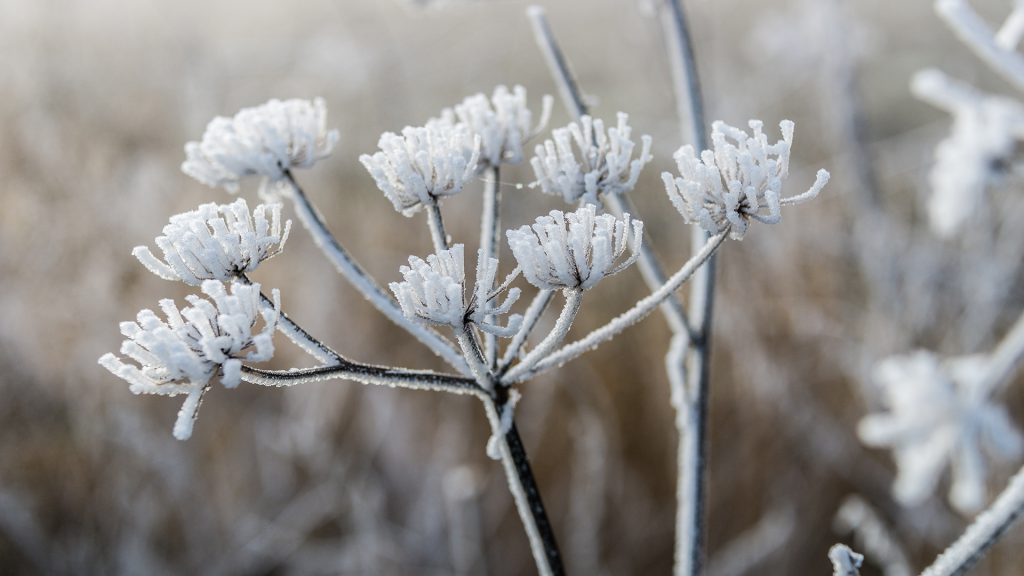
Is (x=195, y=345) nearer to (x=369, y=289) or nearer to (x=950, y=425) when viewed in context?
(x=369, y=289)

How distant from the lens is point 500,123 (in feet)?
2.06

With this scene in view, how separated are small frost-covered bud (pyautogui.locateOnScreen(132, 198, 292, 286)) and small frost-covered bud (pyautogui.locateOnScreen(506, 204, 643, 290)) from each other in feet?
0.45

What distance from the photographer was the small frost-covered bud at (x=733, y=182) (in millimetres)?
466

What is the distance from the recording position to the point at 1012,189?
184 centimetres

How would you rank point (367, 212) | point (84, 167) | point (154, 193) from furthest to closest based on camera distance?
point (367, 212) < point (84, 167) < point (154, 193)

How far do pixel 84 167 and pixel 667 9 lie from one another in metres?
1.80

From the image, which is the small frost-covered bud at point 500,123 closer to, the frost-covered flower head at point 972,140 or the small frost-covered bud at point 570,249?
the small frost-covered bud at point 570,249

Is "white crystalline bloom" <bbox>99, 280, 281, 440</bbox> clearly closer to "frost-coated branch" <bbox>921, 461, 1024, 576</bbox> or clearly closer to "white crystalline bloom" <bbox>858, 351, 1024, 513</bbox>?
"frost-coated branch" <bbox>921, 461, 1024, 576</bbox>

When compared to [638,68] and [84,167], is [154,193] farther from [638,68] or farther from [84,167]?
[638,68]

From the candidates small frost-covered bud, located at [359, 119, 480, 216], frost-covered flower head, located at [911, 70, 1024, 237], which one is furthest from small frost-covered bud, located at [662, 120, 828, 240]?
frost-covered flower head, located at [911, 70, 1024, 237]

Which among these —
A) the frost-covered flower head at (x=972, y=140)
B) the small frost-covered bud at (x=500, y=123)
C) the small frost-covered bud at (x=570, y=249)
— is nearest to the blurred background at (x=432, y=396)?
the frost-covered flower head at (x=972, y=140)

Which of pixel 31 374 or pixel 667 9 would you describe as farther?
pixel 31 374

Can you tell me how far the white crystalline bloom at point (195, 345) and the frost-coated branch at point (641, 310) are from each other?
15 centimetres

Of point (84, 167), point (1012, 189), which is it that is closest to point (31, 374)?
point (84, 167)
